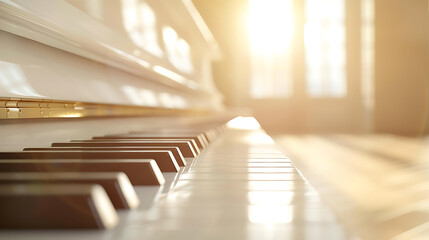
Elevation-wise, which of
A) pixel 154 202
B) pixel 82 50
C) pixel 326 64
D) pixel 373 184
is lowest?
pixel 373 184

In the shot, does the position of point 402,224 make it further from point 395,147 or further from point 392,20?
point 392,20

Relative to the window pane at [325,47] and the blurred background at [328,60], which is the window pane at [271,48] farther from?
the window pane at [325,47]

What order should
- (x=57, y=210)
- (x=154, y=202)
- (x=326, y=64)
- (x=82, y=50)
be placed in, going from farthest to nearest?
(x=326, y=64) < (x=82, y=50) < (x=154, y=202) < (x=57, y=210)

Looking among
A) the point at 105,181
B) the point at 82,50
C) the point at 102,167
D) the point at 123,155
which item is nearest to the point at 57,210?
the point at 105,181

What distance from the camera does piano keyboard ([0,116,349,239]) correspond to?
1.13 feet

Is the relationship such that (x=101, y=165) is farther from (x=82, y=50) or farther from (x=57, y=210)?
(x=82, y=50)

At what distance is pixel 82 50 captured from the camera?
95 cm

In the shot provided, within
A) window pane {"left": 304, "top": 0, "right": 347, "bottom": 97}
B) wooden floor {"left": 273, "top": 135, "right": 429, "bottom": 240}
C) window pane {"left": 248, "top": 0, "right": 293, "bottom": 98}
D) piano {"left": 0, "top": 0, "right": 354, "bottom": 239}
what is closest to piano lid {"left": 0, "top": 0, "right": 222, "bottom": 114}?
piano {"left": 0, "top": 0, "right": 354, "bottom": 239}

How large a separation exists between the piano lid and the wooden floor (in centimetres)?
78

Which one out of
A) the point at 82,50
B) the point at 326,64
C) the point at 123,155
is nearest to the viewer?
the point at 123,155

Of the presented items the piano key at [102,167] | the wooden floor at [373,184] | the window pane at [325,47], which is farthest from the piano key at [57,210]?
the window pane at [325,47]

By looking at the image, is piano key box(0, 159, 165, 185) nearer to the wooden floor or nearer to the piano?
the piano

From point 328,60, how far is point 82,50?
10871 millimetres

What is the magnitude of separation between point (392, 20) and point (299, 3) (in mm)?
2215
